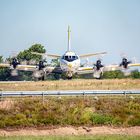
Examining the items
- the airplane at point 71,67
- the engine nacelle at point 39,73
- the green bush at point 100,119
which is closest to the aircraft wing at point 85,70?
the airplane at point 71,67

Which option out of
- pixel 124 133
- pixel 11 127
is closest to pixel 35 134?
pixel 11 127

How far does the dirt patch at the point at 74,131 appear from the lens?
35.2 meters

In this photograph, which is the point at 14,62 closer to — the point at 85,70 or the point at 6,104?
the point at 85,70

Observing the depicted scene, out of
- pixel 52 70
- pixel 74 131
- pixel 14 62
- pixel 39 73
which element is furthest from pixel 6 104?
pixel 52 70

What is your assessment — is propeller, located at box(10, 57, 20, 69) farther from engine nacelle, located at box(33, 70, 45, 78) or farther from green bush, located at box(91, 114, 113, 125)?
green bush, located at box(91, 114, 113, 125)

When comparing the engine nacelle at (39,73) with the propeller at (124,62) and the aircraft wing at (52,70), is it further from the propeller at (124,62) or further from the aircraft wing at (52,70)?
the propeller at (124,62)

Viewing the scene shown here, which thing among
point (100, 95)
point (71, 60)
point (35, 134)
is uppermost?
point (71, 60)

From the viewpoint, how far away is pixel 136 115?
1516 inches

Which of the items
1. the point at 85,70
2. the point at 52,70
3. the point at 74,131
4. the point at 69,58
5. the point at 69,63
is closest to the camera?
the point at 74,131

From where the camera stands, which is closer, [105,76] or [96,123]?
[96,123]

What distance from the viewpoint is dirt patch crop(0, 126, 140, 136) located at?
35159 millimetres

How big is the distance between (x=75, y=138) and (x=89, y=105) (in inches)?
329

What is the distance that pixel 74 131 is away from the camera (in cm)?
3562

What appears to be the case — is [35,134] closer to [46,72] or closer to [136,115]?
[136,115]
